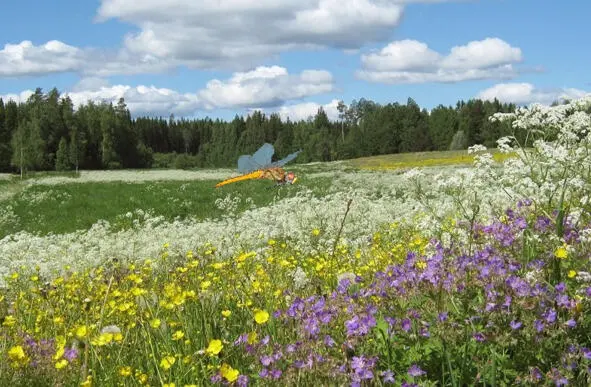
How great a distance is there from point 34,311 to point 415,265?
3.67 metres

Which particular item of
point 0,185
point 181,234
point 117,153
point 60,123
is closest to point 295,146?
point 117,153

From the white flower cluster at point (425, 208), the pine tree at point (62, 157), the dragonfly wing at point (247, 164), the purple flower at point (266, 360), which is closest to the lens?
the purple flower at point (266, 360)

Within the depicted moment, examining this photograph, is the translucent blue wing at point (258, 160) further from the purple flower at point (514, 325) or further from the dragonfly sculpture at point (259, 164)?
the purple flower at point (514, 325)

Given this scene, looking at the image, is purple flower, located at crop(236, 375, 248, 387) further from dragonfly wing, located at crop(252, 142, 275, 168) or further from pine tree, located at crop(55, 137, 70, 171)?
pine tree, located at crop(55, 137, 70, 171)

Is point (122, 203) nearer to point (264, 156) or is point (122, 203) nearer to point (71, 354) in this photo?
point (264, 156)

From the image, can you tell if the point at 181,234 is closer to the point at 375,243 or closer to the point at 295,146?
the point at 375,243

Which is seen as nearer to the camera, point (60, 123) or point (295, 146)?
point (60, 123)

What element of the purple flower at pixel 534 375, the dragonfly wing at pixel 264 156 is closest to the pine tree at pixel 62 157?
the dragonfly wing at pixel 264 156

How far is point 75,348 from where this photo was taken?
3910 millimetres

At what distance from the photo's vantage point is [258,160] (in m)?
15.9

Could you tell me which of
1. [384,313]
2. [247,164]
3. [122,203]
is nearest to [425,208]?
[384,313]

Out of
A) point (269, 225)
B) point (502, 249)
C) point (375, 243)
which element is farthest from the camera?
point (269, 225)

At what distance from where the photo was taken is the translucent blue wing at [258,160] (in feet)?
50.5

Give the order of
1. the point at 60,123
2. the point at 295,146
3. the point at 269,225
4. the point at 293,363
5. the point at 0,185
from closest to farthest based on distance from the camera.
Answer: the point at 293,363, the point at 269,225, the point at 0,185, the point at 60,123, the point at 295,146
